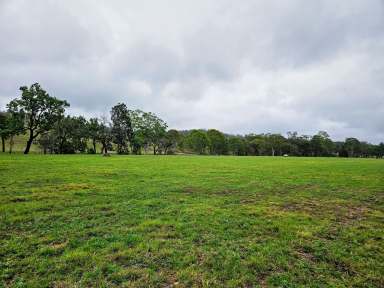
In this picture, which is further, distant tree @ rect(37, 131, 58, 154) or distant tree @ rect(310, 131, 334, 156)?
distant tree @ rect(310, 131, 334, 156)

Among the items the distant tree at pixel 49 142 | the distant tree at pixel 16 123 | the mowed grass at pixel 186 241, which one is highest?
the distant tree at pixel 16 123

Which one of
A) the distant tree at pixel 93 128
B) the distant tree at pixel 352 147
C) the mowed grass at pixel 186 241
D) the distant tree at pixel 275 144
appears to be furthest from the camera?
the distant tree at pixel 352 147

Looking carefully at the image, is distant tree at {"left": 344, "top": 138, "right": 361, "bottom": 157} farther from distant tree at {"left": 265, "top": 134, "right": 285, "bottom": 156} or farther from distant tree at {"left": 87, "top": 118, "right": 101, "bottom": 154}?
distant tree at {"left": 87, "top": 118, "right": 101, "bottom": 154}

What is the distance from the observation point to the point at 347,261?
5.50 metres

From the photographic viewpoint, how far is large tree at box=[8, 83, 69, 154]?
2213 inches

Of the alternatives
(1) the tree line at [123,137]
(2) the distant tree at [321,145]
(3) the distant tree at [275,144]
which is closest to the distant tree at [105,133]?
(1) the tree line at [123,137]

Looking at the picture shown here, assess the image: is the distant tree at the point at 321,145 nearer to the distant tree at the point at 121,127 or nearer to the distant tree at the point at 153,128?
the distant tree at the point at 153,128

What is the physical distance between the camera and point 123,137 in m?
87.8

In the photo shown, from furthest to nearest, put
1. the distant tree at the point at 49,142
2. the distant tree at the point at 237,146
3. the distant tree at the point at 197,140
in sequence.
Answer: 1. the distant tree at the point at 237,146
2. the distant tree at the point at 197,140
3. the distant tree at the point at 49,142

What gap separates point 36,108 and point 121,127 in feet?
108

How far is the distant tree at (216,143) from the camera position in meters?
119

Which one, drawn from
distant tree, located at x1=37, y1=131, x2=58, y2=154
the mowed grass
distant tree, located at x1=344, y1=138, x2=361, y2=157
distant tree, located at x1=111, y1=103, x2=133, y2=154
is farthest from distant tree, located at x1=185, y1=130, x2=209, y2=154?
the mowed grass

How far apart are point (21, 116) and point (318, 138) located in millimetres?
143893

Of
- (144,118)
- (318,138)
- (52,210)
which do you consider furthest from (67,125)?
(318,138)
